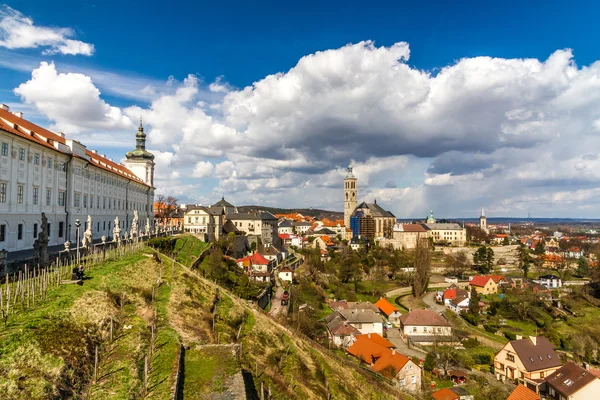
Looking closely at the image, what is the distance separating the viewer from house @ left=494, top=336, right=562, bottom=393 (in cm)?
3488

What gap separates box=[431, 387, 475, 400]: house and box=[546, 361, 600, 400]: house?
26.4ft

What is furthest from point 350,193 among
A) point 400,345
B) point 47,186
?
point 47,186

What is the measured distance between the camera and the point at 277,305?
44.6 meters

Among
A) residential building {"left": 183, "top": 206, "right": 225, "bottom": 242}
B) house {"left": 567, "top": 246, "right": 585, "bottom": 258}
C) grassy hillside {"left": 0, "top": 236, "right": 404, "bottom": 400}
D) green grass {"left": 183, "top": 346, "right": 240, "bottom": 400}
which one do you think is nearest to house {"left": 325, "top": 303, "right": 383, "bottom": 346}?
grassy hillside {"left": 0, "top": 236, "right": 404, "bottom": 400}

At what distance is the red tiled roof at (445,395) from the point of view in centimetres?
2713

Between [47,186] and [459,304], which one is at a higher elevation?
[47,186]

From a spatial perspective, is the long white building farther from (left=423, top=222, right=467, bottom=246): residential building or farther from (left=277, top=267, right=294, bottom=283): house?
(left=423, top=222, right=467, bottom=246): residential building

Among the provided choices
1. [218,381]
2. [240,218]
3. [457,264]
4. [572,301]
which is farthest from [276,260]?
[218,381]

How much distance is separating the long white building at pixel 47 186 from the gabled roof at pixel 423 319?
35.2m

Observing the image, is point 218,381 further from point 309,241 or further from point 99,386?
point 309,241

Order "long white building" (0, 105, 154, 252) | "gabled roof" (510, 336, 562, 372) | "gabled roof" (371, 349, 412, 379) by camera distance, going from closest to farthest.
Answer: "long white building" (0, 105, 154, 252), "gabled roof" (371, 349, 412, 379), "gabled roof" (510, 336, 562, 372)

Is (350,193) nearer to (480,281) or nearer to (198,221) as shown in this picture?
(480,281)

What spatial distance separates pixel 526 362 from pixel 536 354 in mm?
2711

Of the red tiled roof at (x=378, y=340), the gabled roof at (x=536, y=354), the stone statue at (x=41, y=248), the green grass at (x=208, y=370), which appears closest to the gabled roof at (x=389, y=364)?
the red tiled roof at (x=378, y=340)
